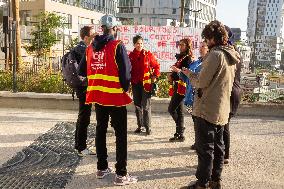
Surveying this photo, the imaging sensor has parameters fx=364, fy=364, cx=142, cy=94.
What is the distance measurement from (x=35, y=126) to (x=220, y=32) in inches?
186

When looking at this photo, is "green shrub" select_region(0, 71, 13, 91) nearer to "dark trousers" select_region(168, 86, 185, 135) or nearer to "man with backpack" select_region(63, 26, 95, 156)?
"man with backpack" select_region(63, 26, 95, 156)

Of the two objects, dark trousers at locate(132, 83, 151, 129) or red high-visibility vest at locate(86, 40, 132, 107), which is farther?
dark trousers at locate(132, 83, 151, 129)

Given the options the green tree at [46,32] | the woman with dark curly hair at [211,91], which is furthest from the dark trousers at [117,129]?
the green tree at [46,32]

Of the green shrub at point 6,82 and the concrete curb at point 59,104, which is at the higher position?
the green shrub at point 6,82

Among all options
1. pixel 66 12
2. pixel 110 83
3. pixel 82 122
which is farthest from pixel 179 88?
pixel 66 12

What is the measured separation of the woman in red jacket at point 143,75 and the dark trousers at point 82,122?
155cm

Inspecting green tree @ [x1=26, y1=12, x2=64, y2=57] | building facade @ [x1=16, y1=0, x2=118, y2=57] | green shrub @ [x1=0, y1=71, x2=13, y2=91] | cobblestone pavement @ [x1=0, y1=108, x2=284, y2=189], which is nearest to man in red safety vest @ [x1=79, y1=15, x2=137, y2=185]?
cobblestone pavement @ [x1=0, y1=108, x2=284, y2=189]

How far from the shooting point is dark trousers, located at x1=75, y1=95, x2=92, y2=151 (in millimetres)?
5523

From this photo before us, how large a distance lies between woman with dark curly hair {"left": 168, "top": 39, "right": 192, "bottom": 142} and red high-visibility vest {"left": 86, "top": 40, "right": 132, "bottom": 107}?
1.87 m

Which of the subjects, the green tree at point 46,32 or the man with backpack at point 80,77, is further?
the green tree at point 46,32

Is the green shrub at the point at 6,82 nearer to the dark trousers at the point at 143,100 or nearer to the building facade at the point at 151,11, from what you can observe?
the dark trousers at the point at 143,100

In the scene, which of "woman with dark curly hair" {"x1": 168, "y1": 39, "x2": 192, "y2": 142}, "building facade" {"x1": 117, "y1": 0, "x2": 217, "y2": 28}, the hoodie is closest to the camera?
the hoodie

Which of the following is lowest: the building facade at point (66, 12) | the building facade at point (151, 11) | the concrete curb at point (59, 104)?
the concrete curb at point (59, 104)

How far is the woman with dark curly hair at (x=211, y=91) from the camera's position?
159 inches
